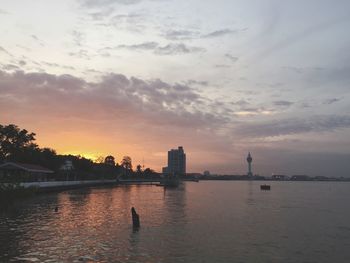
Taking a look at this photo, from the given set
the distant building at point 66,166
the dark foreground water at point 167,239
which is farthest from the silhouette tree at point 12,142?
the dark foreground water at point 167,239

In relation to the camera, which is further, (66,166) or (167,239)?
(66,166)

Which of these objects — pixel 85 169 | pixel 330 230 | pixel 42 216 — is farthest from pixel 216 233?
pixel 85 169

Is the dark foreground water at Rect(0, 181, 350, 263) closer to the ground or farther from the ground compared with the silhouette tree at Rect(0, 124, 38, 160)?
closer to the ground

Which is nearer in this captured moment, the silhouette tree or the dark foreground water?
the dark foreground water

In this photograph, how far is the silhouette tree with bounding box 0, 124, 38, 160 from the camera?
375 ft

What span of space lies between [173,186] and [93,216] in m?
123

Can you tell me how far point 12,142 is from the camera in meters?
117

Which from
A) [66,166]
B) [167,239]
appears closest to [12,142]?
[66,166]

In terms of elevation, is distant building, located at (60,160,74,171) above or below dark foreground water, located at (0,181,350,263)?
above

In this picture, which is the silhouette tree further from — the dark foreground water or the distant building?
the dark foreground water

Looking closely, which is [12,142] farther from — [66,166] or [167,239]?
[167,239]

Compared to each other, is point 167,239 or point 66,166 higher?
point 66,166

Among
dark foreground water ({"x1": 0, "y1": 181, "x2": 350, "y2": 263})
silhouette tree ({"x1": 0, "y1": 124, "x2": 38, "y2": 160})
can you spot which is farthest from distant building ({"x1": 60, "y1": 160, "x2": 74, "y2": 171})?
Result: dark foreground water ({"x1": 0, "y1": 181, "x2": 350, "y2": 263})

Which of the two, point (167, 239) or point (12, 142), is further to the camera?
point (12, 142)
